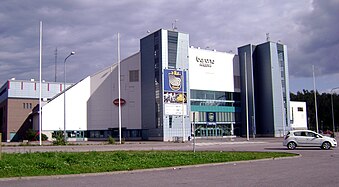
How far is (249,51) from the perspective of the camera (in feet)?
269

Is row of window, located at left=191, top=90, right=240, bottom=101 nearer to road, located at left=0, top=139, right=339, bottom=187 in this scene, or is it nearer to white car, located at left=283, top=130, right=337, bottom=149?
white car, located at left=283, top=130, right=337, bottom=149

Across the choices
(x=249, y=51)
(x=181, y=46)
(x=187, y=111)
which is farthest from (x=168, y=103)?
(x=249, y=51)

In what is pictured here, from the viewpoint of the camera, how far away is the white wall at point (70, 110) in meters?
70.1

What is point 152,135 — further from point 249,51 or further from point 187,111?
point 249,51

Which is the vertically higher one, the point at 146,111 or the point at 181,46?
the point at 181,46

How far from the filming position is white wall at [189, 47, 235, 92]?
74312mm

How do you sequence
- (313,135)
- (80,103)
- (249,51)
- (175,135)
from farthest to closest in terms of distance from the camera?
1. (249,51)
2. (80,103)
3. (175,135)
4. (313,135)

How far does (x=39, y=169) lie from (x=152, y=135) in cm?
5269

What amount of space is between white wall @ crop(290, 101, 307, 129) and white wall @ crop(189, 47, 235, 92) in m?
15.5

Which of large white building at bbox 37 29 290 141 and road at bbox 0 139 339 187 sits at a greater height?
large white building at bbox 37 29 290 141

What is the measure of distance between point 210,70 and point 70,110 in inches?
1088

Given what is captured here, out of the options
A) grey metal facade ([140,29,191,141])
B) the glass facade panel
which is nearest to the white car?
grey metal facade ([140,29,191,141])

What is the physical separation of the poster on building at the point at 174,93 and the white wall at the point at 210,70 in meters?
5.77

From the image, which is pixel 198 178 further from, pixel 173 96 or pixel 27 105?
pixel 27 105
